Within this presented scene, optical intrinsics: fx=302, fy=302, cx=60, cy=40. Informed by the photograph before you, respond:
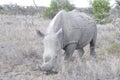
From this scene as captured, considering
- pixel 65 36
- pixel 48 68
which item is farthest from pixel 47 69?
pixel 65 36

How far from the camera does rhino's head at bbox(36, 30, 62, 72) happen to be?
19.0 feet

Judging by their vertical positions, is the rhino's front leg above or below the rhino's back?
below

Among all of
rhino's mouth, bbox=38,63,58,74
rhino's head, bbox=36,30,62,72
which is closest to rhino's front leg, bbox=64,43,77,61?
rhino's head, bbox=36,30,62,72

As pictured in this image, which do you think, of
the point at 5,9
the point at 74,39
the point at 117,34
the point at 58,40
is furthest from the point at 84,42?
the point at 5,9

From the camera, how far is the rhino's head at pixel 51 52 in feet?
19.0

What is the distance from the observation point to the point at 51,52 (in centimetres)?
592

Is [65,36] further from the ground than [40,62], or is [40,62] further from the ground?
[65,36]

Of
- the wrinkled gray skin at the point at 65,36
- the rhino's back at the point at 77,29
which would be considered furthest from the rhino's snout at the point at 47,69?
the rhino's back at the point at 77,29

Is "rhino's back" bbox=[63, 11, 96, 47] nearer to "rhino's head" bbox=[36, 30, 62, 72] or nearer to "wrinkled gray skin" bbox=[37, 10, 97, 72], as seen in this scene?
"wrinkled gray skin" bbox=[37, 10, 97, 72]

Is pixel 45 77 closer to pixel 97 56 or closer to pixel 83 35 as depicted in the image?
pixel 83 35

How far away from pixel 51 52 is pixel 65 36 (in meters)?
1.06

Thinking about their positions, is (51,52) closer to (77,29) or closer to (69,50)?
(69,50)

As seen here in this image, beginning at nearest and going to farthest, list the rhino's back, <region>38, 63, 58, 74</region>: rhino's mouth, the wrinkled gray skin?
<region>38, 63, 58, 74</region>: rhino's mouth < the wrinkled gray skin < the rhino's back

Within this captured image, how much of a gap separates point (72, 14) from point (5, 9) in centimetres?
3187
